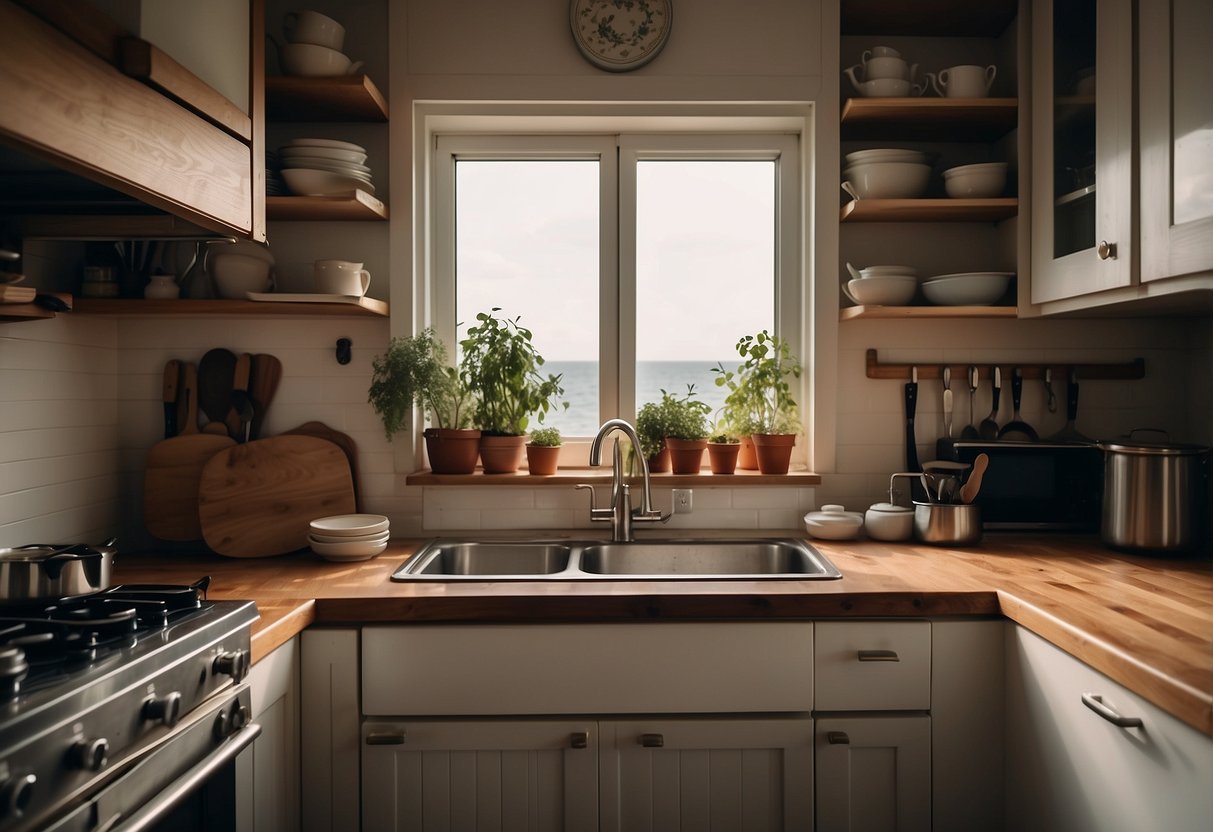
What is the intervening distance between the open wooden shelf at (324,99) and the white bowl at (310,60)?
0.13 ft

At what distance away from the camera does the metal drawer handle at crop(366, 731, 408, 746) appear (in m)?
1.84

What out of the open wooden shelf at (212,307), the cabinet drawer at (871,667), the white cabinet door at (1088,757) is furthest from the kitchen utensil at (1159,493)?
the open wooden shelf at (212,307)

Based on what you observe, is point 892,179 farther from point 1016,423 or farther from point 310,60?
point 310,60

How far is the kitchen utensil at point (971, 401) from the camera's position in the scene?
8.43 feet

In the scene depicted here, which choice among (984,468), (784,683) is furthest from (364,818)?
(984,468)

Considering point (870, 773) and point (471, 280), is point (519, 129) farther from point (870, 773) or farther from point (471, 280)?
point (870, 773)

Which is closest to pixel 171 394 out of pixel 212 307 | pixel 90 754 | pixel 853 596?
pixel 212 307

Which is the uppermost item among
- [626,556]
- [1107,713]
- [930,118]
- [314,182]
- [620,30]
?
[620,30]

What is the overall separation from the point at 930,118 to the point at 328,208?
181cm

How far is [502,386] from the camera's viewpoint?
256 cm

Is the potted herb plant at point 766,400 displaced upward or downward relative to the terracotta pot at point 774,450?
upward

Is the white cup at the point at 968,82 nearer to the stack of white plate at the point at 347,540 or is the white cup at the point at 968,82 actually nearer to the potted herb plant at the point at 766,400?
the potted herb plant at the point at 766,400

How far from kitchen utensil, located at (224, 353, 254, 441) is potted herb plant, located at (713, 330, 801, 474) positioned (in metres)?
1.47

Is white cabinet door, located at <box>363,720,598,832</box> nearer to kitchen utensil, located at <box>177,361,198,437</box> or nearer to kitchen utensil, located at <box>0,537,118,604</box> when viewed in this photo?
kitchen utensil, located at <box>0,537,118,604</box>
